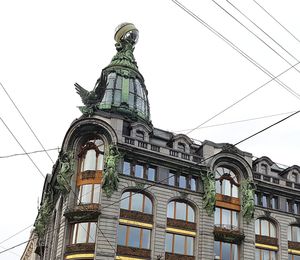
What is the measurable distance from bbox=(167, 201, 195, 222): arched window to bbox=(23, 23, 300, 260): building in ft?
0.31

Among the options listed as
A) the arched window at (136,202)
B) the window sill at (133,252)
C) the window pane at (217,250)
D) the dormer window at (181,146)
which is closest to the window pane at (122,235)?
the window sill at (133,252)

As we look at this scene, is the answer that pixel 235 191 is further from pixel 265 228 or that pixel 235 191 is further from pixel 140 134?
pixel 140 134

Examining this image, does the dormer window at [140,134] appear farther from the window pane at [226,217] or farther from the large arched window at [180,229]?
the window pane at [226,217]

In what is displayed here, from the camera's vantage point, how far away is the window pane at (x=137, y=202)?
4543cm

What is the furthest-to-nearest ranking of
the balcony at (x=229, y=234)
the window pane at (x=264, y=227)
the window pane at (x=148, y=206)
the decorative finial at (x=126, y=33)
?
the decorative finial at (x=126, y=33) < the window pane at (x=264, y=227) < the balcony at (x=229, y=234) < the window pane at (x=148, y=206)

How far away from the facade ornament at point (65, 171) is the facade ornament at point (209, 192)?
12.8 metres

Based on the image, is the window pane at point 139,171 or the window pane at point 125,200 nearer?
the window pane at point 125,200

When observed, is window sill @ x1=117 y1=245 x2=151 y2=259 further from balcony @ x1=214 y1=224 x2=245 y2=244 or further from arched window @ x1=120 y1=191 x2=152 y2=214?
balcony @ x1=214 y1=224 x2=245 y2=244

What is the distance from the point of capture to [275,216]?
5253cm

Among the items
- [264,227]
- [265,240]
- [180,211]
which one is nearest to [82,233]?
[180,211]

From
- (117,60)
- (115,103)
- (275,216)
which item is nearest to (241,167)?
(275,216)

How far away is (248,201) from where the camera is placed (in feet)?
164

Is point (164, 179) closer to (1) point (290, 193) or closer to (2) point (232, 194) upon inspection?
(2) point (232, 194)

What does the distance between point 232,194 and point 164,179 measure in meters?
8.11
